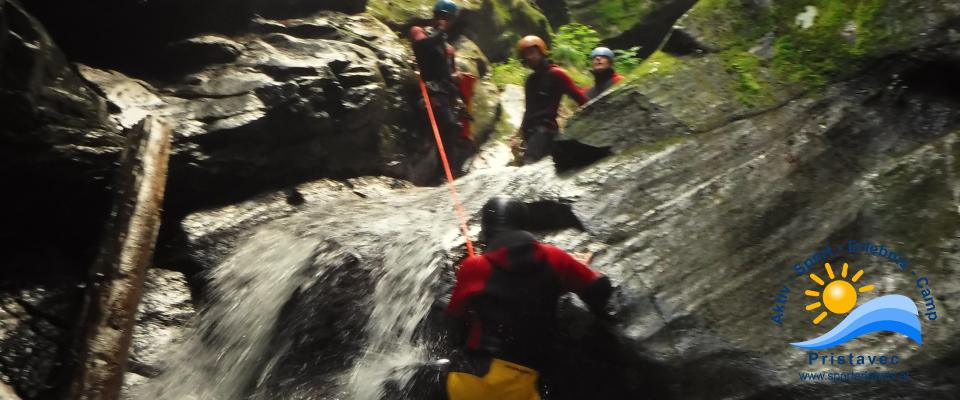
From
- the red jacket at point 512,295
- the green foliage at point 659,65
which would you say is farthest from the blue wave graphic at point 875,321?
the green foliage at point 659,65

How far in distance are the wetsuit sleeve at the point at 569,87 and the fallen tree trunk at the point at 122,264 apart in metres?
5.21

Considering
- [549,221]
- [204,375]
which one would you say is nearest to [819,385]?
[549,221]

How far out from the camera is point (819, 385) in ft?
12.6

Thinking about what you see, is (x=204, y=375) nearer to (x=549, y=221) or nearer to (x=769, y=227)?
(x=549, y=221)

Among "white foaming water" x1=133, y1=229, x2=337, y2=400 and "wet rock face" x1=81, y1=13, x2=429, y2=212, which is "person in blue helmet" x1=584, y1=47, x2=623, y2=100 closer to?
"wet rock face" x1=81, y1=13, x2=429, y2=212

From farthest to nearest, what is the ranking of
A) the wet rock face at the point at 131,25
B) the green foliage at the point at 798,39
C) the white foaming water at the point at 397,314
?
the wet rock face at the point at 131,25 < the green foliage at the point at 798,39 < the white foaming water at the point at 397,314

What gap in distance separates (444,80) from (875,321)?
7150mm

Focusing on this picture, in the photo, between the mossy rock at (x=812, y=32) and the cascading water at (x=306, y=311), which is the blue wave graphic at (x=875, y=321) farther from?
the cascading water at (x=306, y=311)

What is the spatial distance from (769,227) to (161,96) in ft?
22.6

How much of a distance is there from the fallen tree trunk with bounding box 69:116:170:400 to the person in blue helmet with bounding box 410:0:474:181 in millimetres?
4368

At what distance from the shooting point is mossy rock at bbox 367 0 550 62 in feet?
36.0

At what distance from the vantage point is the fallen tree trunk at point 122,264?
176 inches

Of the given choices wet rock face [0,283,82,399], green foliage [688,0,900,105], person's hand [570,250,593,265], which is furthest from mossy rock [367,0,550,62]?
person's hand [570,250,593,265]

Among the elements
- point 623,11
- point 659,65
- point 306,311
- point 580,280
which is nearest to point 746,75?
point 659,65
